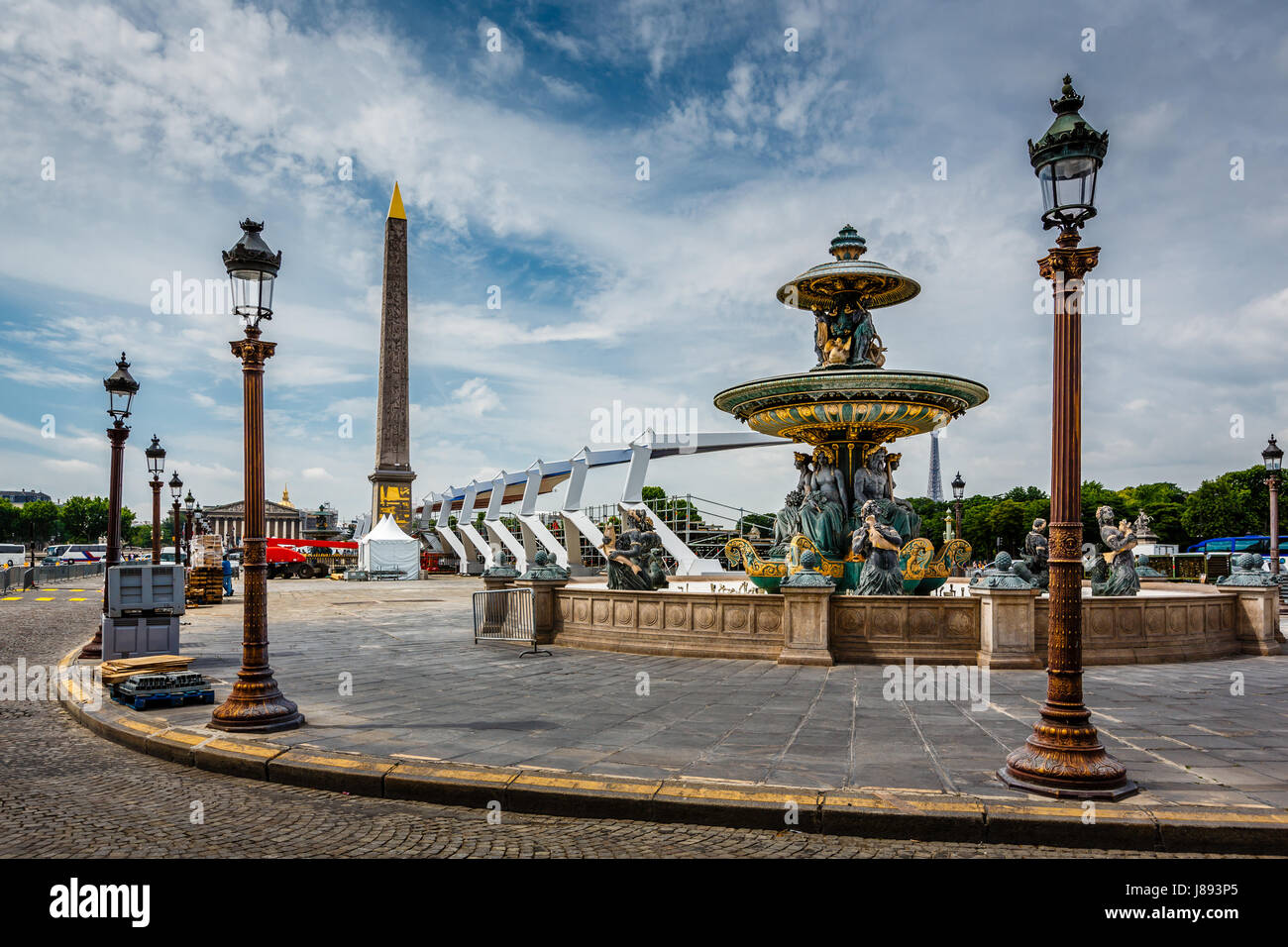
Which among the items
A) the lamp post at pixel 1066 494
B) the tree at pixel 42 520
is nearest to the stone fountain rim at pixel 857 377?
the lamp post at pixel 1066 494

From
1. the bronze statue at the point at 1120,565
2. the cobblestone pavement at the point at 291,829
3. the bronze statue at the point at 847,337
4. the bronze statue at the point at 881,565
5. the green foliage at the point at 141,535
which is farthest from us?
the green foliage at the point at 141,535

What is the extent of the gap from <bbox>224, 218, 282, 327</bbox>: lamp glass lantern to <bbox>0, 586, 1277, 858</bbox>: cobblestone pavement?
4.04 m

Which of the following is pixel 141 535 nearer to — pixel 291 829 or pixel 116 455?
pixel 116 455

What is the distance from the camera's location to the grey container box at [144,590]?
1291 cm

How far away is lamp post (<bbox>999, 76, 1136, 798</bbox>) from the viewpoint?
582 cm

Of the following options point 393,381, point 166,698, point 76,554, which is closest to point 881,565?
point 166,698

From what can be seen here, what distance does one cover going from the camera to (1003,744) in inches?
283

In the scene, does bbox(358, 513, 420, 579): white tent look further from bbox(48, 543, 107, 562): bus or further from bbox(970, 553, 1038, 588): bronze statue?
bbox(970, 553, 1038, 588): bronze statue

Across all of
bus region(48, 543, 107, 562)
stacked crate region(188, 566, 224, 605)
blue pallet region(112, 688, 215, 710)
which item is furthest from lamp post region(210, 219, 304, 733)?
bus region(48, 543, 107, 562)

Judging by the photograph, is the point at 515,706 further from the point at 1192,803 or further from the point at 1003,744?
the point at 1192,803

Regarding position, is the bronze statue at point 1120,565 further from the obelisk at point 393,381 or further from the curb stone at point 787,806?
the obelisk at point 393,381

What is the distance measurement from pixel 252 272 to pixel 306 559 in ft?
162

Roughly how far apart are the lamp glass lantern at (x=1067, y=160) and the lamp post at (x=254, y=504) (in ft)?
21.1
